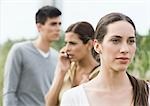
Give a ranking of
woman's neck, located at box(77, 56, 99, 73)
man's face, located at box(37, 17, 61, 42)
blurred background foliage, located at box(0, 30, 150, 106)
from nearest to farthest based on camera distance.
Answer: woman's neck, located at box(77, 56, 99, 73) → man's face, located at box(37, 17, 61, 42) → blurred background foliage, located at box(0, 30, 150, 106)

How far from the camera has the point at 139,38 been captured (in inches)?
307

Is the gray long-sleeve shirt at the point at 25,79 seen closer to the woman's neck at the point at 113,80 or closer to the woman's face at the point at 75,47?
the woman's face at the point at 75,47

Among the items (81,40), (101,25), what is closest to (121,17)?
(101,25)

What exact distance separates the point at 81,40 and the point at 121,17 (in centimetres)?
119

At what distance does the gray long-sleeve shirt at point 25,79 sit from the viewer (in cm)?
531

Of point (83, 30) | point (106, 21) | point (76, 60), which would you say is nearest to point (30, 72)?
point (76, 60)

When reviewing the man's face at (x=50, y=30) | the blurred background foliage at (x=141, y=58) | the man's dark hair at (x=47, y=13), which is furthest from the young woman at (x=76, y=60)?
the blurred background foliage at (x=141, y=58)

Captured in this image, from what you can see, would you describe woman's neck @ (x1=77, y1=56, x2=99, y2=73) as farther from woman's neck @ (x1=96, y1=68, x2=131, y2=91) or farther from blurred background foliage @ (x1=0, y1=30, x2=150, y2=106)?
blurred background foliage @ (x1=0, y1=30, x2=150, y2=106)

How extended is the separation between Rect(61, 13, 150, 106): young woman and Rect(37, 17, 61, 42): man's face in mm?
2059

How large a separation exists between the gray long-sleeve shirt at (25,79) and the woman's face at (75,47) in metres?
0.83

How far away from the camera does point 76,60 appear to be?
4.57 meters

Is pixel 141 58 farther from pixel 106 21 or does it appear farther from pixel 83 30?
pixel 106 21

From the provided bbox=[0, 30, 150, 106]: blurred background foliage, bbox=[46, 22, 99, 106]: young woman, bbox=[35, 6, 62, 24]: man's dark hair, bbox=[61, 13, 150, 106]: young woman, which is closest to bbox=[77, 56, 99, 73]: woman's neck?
bbox=[46, 22, 99, 106]: young woman

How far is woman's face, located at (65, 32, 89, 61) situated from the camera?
4539mm
